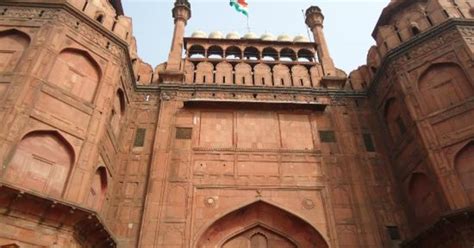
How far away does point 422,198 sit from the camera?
11648mm

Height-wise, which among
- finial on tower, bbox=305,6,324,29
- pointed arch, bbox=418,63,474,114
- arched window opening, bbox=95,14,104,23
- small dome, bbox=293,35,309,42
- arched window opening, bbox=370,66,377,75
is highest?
finial on tower, bbox=305,6,324,29

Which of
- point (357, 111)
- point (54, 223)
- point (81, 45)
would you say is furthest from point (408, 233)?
point (81, 45)

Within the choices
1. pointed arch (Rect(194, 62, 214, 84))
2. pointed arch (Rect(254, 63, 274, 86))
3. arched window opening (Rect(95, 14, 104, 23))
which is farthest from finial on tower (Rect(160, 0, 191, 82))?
pointed arch (Rect(254, 63, 274, 86))

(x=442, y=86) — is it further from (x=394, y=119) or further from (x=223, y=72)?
(x=223, y=72)

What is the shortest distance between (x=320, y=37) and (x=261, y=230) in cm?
1023

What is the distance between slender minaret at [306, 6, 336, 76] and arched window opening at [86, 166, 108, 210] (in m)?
10.2

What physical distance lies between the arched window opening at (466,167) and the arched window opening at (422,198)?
1001 mm

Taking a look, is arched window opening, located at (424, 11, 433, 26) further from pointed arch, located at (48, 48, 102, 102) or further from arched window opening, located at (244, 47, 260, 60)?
pointed arch, located at (48, 48, 102, 102)

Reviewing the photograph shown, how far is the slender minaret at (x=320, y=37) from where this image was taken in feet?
54.2

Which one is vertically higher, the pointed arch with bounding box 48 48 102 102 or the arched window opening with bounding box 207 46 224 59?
the arched window opening with bounding box 207 46 224 59

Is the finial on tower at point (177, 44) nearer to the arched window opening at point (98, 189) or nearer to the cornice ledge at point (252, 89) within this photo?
the cornice ledge at point (252, 89)

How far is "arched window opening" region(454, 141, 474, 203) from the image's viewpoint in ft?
33.0

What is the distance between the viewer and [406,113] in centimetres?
1247

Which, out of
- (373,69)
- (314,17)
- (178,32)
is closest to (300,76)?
(373,69)
